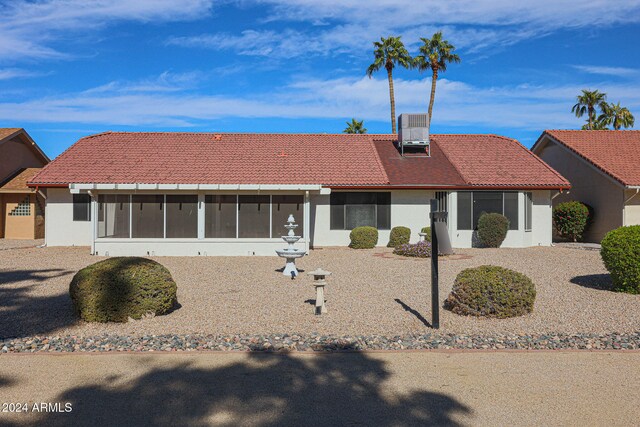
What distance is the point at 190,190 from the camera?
18.6m

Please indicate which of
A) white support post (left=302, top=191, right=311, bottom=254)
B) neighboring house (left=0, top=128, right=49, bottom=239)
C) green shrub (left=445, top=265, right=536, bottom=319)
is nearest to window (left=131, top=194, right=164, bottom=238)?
white support post (left=302, top=191, right=311, bottom=254)

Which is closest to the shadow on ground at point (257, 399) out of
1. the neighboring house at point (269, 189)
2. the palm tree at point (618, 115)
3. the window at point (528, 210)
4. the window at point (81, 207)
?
the neighboring house at point (269, 189)

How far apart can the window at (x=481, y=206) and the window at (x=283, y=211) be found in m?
6.68

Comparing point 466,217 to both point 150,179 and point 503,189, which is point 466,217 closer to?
point 503,189

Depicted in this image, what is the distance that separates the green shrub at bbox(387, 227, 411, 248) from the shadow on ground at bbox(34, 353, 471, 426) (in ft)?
49.2

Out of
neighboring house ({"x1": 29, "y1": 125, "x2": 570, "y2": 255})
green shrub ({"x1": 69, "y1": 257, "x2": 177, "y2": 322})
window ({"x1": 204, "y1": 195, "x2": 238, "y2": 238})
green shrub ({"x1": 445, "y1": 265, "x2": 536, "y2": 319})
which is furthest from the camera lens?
window ({"x1": 204, "y1": 195, "x2": 238, "y2": 238})

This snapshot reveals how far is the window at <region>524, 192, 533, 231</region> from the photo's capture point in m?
21.8

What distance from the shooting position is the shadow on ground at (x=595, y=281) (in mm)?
11609

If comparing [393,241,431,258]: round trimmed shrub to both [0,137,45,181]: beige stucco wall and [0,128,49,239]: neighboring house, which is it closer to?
[0,128,49,239]: neighboring house

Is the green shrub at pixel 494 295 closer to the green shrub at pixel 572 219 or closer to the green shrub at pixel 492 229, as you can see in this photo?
the green shrub at pixel 492 229

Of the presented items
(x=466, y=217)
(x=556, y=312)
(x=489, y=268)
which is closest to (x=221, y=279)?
(x=489, y=268)

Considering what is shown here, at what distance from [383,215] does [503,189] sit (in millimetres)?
4951

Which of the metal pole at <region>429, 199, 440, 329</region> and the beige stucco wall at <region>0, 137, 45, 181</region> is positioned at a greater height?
the beige stucco wall at <region>0, 137, 45, 181</region>

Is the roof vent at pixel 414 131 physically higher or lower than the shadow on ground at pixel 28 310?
higher
